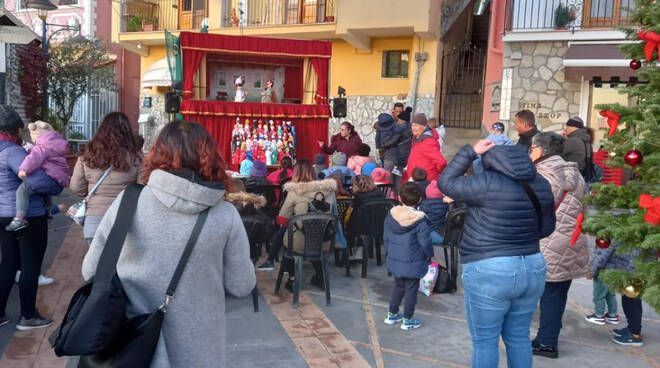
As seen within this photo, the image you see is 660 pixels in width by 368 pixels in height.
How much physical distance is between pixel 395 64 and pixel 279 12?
13.9ft

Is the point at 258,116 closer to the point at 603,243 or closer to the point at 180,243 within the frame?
the point at 603,243

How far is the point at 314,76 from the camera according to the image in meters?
12.4

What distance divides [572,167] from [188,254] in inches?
119

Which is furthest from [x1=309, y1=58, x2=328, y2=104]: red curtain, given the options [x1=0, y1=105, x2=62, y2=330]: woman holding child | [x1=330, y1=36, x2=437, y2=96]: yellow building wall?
[x1=0, y1=105, x2=62, y2=330]: woman holding child

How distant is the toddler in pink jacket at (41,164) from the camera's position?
4457 mm

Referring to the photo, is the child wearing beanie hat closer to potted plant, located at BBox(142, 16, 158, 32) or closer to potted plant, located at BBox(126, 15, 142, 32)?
potted plant, located at BBox(142, 16, 158, 32)

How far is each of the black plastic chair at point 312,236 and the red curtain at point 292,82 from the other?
8151 mm

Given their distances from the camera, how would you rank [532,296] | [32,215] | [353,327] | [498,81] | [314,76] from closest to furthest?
[532,296], [32,215], [353,327], [314,76], [498,81]

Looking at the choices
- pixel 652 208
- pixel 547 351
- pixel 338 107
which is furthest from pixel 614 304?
pixel 338 107

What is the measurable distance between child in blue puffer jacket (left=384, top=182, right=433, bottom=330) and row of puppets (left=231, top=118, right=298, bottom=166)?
20.8 feet

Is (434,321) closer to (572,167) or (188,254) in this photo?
(572,167)

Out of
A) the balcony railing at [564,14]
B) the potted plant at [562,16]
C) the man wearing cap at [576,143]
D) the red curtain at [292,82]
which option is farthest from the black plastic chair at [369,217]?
the balcony railing at [564,14]

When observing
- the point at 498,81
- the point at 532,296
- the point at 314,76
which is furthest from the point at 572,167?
the point at 498,81

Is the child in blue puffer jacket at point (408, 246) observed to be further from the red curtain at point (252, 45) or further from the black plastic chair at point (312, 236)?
the red curtain at point (252, 45)
